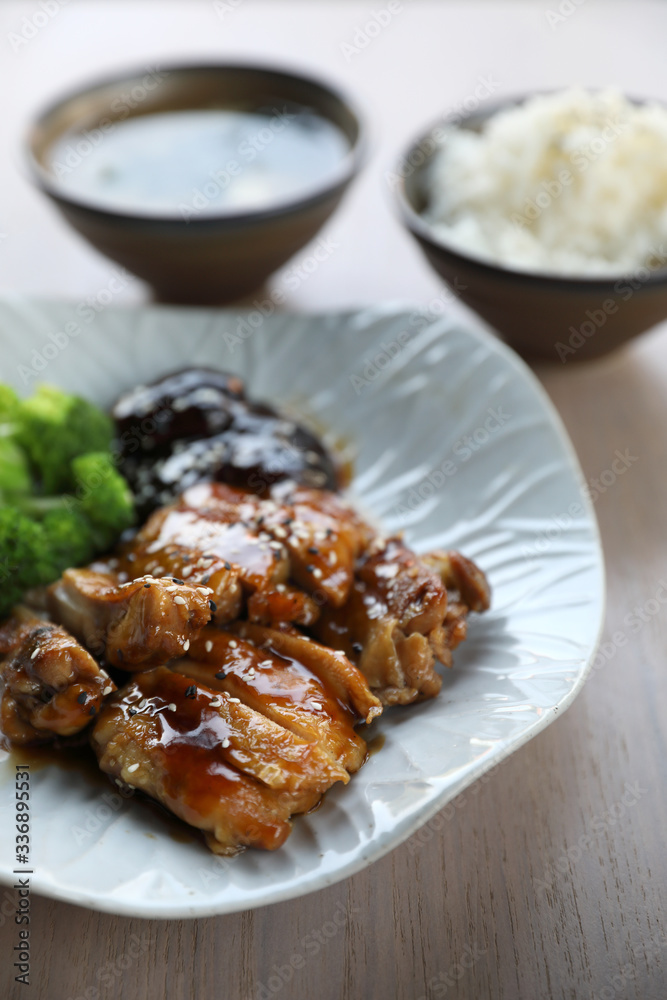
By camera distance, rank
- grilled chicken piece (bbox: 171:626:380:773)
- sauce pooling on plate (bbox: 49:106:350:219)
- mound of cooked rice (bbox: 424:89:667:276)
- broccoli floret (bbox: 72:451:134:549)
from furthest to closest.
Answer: sauce pooling on plate (bbox: 49:106:350:219), mound of cooked rice (bbox: 424:89:667:276), broccoli floret (bbox: 72:451:134:549), grilled chicken piece (bbox: 171:626:380:773)

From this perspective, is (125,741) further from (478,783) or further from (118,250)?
(118,250)

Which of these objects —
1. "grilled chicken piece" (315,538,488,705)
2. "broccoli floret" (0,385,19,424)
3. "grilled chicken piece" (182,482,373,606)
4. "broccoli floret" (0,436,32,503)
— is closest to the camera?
"grilled chicken piece" (315,538,488,705)

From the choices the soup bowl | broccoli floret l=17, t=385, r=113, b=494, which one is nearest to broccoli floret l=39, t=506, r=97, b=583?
broccoli floret l=17, t=385, r=113, b=494

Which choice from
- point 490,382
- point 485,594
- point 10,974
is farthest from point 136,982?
point 490,382

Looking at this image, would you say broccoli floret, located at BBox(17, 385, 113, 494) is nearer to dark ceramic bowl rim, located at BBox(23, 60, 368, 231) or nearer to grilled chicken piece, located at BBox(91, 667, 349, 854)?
dark ceramic bowl rim, located at BBox(23, 60, 368, 231)

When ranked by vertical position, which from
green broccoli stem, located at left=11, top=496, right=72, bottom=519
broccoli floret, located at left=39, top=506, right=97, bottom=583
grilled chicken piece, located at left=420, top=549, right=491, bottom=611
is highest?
grilled chicken piece, located at left=420, top=549, right=491, bottom=611
